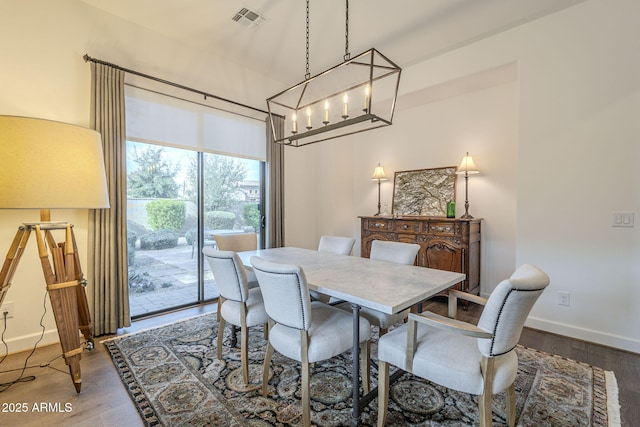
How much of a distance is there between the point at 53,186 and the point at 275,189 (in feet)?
8.53

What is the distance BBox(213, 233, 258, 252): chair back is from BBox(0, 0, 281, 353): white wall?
1.22m

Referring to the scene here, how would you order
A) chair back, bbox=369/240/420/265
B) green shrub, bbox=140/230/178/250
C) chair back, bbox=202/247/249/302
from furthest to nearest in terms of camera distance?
1. green shrub, bbox=140/230/178/250
2. chair back, bbox=369/240/420/265
3. chair back, bbox=202/247/249/302

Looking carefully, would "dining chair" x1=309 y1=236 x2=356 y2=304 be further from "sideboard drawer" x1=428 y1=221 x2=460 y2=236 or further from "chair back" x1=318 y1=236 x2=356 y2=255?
"sideboard drawer" x1=428 y1=221 x2=460 y2=236

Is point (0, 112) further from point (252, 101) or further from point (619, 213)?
point (619, 213)

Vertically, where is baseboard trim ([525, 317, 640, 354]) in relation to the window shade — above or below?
below

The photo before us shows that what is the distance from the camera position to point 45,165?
1825 mm

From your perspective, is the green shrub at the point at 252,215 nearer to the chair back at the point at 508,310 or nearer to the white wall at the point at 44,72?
the white wall at the point at 44,72

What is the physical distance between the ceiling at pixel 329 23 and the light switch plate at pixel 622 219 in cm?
194

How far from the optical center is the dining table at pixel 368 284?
1533mm

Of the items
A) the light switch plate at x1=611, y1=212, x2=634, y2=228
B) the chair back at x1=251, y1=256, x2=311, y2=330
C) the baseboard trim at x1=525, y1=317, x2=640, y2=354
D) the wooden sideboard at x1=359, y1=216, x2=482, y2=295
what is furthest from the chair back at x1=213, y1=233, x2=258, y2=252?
the light switch plate at x1=611, y1=212, x2=634, y2=228

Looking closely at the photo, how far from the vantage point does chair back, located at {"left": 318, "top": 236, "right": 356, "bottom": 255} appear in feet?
9.90

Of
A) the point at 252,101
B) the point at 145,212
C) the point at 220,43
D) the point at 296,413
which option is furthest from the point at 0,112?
the point at 296,413

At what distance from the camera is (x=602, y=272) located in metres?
2.54

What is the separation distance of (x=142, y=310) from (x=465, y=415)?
128 inches
